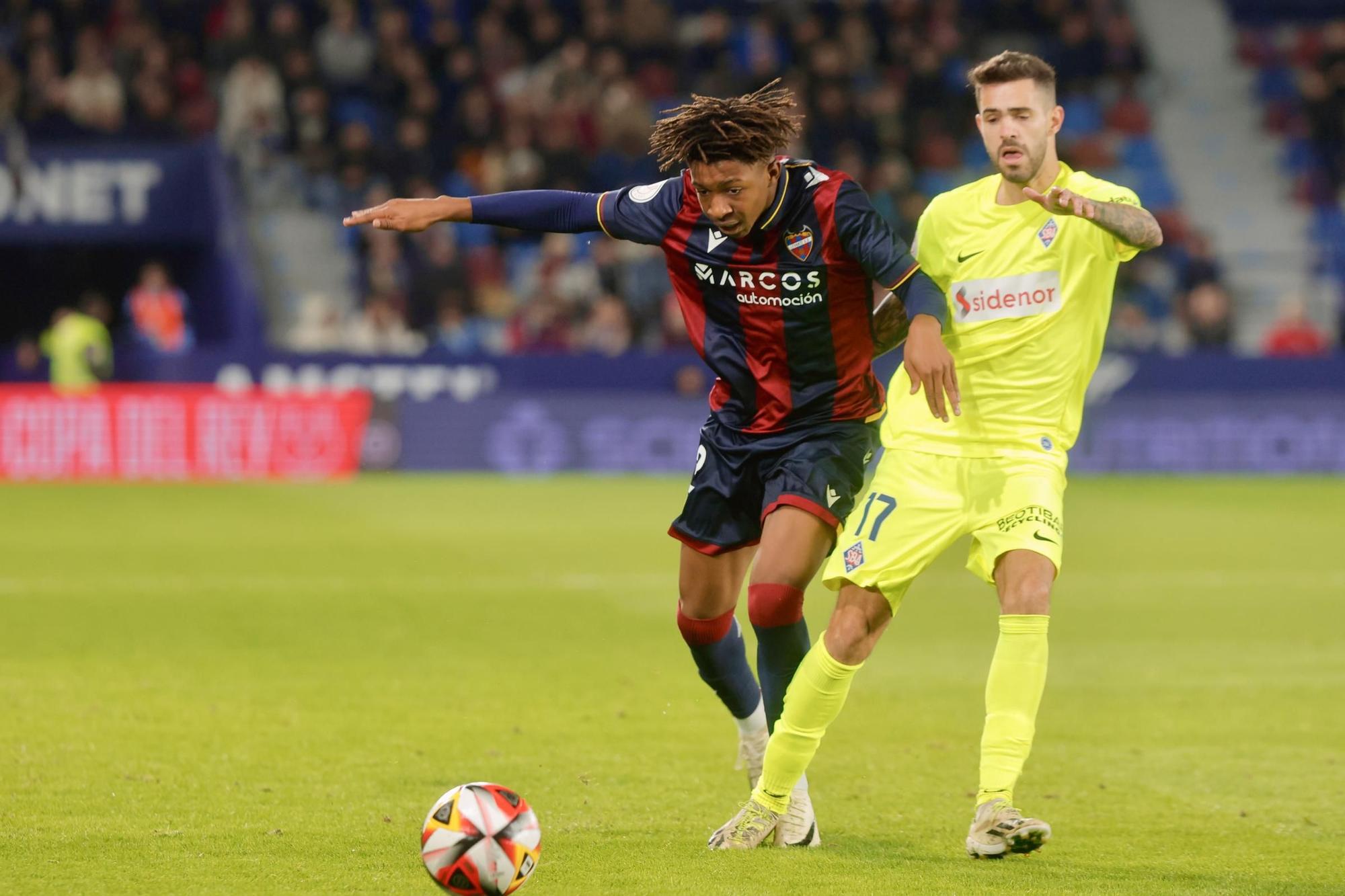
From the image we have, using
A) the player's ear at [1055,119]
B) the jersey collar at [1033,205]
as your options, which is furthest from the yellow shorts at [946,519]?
the player's ear at [1055,119]

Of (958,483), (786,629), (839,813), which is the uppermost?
(958,483)

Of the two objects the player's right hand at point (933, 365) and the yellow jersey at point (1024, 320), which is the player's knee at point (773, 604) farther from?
the player's right hand at point (933, 365)

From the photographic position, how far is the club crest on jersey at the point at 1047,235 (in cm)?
545

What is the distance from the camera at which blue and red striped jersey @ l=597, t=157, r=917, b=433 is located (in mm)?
5492

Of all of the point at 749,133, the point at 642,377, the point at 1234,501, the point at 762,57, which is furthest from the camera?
the point at 762,57

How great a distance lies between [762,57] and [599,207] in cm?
1899

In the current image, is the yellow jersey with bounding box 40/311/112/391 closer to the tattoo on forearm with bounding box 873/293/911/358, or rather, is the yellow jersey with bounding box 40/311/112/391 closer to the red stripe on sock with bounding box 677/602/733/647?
the red stripe on sock with bounding box 677/602/733/647

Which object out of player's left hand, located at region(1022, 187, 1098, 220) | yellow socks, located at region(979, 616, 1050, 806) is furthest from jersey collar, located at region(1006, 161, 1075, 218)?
yellow socks, located at region(979, 616, 1050, 806)

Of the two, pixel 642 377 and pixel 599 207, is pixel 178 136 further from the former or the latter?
pixel 599 207

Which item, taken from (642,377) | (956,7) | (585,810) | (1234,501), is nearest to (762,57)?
(956,7)

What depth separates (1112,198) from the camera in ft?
17.7

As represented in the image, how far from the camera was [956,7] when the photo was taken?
2570 cm

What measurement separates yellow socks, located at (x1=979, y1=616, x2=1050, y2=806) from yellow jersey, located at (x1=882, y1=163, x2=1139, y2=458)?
0.55m

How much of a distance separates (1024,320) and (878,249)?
49cm
